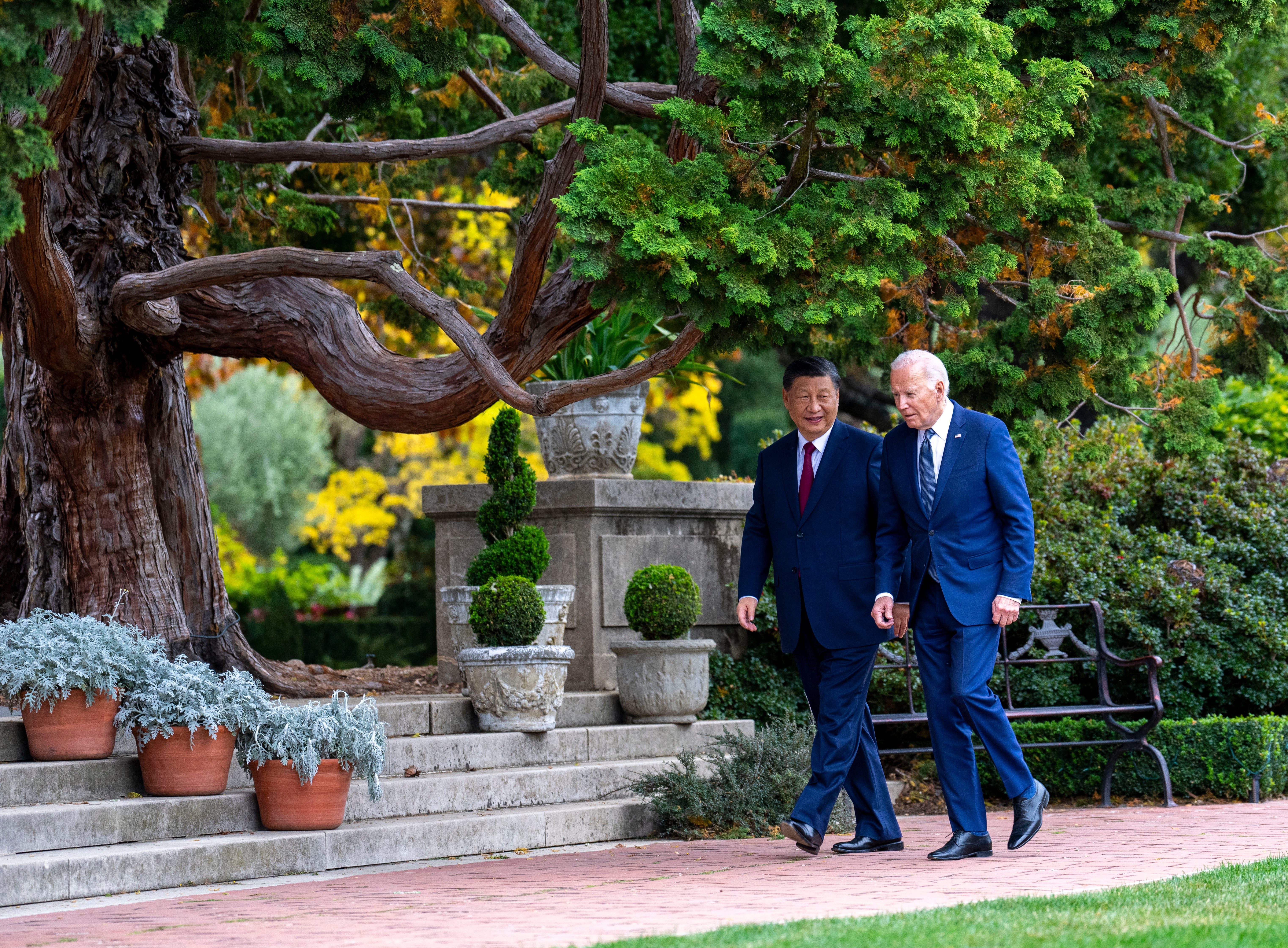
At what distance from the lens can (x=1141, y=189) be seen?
24.6 feet

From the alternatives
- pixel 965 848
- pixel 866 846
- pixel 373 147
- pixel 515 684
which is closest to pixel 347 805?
pixel 515 684

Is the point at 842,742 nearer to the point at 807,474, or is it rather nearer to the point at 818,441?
the point at 807,474

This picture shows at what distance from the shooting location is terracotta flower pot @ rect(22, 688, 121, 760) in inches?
235

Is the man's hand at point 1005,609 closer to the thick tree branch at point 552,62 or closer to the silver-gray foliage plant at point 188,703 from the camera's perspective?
the silver-gray foliage plant at point 188,703

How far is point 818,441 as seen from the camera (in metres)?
6.18

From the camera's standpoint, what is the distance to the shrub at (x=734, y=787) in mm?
7051

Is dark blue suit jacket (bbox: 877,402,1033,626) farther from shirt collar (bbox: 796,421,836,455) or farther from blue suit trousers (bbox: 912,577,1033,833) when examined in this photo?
shirt collar (bbox: 796,421,836,455)

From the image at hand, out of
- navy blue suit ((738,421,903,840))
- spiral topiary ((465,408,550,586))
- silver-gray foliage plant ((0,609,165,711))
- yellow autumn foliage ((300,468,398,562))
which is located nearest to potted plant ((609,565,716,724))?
spiral topiary ((465,408,550,586))

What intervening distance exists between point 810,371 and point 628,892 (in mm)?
2259

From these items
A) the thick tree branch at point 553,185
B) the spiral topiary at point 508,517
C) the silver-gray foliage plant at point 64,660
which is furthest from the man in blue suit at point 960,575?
the silver-gray foliage plant at point 64,660

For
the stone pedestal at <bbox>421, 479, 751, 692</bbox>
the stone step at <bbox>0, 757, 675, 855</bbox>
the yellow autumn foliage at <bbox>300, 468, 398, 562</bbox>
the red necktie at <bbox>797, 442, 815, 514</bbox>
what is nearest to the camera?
the stone step at <bbox>0, 757, 675, 855</bbox>

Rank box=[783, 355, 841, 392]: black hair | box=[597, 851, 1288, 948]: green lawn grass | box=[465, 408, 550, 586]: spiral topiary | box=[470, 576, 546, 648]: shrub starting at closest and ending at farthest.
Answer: box=[597, 851, 1288, 948]: green lawn grass, box=[783, 355, 841, 392]: black hair, box=[470, 576, 546, 648]: shrub, box=[465, 408, 550, 586]: spiral topiary

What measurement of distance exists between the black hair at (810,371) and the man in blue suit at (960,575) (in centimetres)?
30

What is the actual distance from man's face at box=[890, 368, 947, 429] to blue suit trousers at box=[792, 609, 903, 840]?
948 millimetres
